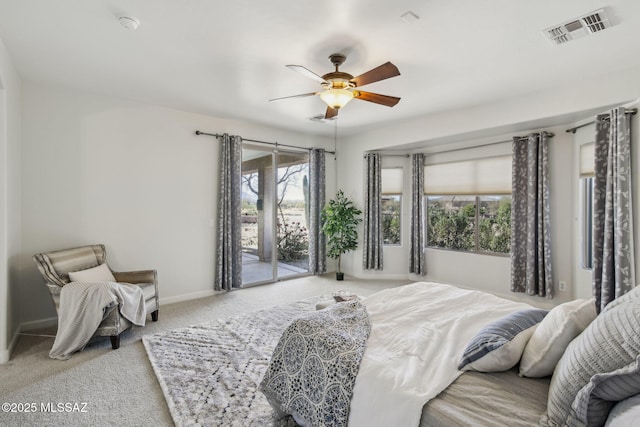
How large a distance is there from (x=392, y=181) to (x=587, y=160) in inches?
111

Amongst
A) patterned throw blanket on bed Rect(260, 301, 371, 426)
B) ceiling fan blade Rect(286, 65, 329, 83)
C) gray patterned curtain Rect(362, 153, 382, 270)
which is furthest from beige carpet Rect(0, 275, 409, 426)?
gray patterned curtain Rect(362, 153, 382, 270)

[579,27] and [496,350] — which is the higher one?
[579,27]

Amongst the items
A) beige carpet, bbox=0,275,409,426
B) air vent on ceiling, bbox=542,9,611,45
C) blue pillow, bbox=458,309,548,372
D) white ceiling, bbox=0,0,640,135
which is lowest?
beige carpet, bbox=0,275,409,426

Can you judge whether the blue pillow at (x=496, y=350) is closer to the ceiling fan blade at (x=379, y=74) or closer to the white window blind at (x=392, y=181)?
the ceiling fan blade at (x=379, y=74)

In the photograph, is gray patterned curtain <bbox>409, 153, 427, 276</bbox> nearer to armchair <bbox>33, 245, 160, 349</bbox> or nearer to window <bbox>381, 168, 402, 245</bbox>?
window <bbox>381, 168, 402, 245</bbox>

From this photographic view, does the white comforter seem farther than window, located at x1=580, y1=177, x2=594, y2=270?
No

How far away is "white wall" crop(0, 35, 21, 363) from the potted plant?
4154 millimetres

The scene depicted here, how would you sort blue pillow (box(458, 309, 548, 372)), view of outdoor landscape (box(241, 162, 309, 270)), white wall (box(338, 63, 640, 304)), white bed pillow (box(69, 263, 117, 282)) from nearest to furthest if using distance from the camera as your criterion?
blue pillow (box(458, 309, 548, 372)) → white bed pillow (box(69, 263, 117, 282)) → white wall (box(338, 63, 640, 304)) → view of outdoor landscape (box(241, 162, 309, 270))

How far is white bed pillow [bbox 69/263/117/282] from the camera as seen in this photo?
10.4ft

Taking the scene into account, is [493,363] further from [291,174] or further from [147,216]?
[291,174]

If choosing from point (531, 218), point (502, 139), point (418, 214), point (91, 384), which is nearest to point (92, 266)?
point (91, 384)

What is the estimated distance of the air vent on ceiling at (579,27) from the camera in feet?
7.63

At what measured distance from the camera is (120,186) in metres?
4.12

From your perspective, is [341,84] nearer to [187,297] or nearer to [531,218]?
[531,218]
